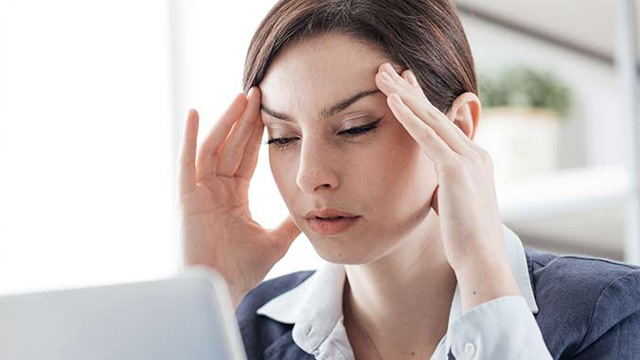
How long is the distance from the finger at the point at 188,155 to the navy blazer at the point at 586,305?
0.52 m

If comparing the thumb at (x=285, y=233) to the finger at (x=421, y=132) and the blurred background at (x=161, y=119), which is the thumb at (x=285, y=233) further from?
the blurred background at (x=161, y=119)

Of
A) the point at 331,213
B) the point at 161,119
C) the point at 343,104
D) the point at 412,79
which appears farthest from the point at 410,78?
the point at 161,119

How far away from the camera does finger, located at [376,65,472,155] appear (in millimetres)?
1391

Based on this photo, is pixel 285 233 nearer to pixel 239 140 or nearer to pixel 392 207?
pixel 239 140

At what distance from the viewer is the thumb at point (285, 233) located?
5.73 ft

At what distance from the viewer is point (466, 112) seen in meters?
1.54

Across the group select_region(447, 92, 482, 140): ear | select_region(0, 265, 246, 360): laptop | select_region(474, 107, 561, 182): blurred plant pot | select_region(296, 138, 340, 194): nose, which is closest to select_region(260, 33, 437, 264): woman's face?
select_region(296, 138, 340, 194): nose

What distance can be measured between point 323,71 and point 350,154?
125 millimetres

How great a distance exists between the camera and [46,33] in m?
3.47

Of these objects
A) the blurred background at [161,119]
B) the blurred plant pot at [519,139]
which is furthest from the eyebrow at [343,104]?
the blurred plant pot at [519,139]

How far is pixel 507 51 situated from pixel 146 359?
119 inches

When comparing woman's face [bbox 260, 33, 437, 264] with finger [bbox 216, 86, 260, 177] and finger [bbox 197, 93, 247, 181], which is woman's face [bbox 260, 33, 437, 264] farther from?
finger [bbox 197, 93, 247, 181]

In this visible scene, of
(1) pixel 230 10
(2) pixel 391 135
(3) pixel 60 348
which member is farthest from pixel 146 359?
(1) pixel 230 10

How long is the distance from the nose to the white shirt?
0.86 ft
